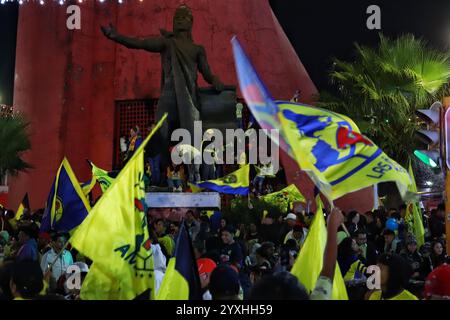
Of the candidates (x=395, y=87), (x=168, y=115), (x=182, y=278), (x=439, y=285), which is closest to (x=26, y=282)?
(x=182, y=278)

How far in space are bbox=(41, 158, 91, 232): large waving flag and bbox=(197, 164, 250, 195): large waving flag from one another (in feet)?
8.50

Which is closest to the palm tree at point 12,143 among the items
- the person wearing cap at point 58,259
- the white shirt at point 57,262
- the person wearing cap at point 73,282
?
the person wearing cap at point 58,259

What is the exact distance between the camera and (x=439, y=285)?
3.86 meters

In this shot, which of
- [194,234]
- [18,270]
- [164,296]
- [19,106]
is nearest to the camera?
[18,270]

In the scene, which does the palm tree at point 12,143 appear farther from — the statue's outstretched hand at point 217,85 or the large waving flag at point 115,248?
the large waving flag at point 115,248

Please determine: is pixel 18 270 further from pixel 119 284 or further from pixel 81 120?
pixel 81 120

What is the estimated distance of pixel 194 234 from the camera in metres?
9.38

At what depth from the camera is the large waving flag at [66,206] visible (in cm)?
800

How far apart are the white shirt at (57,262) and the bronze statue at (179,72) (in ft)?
11.3

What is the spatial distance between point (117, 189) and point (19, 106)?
15696mm

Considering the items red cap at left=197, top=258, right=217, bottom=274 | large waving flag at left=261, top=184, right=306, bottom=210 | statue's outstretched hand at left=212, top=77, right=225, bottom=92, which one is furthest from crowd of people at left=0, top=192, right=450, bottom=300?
statue's outstretched hand at left=212, top=77, right=225, bottom=92

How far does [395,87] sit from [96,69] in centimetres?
869

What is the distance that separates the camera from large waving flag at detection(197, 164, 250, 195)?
10327 mm

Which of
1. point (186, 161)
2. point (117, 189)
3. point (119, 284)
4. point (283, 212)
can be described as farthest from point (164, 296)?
point (283, 212)
